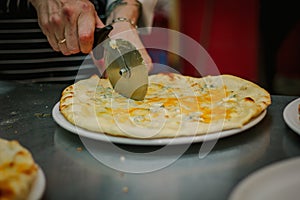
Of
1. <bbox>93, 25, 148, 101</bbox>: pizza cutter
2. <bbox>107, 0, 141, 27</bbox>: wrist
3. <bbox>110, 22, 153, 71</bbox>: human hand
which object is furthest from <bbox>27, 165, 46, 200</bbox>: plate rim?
<bbox>107, 0, 141, 27</bbox>: wrist

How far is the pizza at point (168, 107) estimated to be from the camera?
1016 millimetres

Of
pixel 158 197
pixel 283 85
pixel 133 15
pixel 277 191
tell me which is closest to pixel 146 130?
pixel 158 197

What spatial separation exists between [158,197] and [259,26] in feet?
7.72

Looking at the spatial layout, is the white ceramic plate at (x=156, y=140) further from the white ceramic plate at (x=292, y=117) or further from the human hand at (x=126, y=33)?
the human hand at (x=126, y=33)

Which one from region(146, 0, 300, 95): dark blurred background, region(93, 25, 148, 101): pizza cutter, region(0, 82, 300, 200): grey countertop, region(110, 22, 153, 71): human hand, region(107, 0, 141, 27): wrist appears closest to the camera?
region(0, 82, 300, 200): grey countertop

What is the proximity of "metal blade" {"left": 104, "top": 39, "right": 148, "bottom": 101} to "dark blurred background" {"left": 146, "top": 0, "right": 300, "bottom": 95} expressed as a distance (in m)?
1.82

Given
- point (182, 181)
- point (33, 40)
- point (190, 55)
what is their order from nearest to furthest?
1. point (182, 181)
2. point (33, 40)
3. point (190, 55)

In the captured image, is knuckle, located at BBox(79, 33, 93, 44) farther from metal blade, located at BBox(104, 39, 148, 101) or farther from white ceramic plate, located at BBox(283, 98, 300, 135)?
white ceramic plate, located at BBox(283, 98, 300, 135)

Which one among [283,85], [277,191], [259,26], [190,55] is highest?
[277,191]

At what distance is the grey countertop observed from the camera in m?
0.86

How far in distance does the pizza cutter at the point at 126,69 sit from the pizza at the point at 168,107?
25 mm

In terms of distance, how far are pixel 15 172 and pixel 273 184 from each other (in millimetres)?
417

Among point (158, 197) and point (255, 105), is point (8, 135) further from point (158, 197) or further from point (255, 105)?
point (255, 105)

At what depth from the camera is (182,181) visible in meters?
0.89
